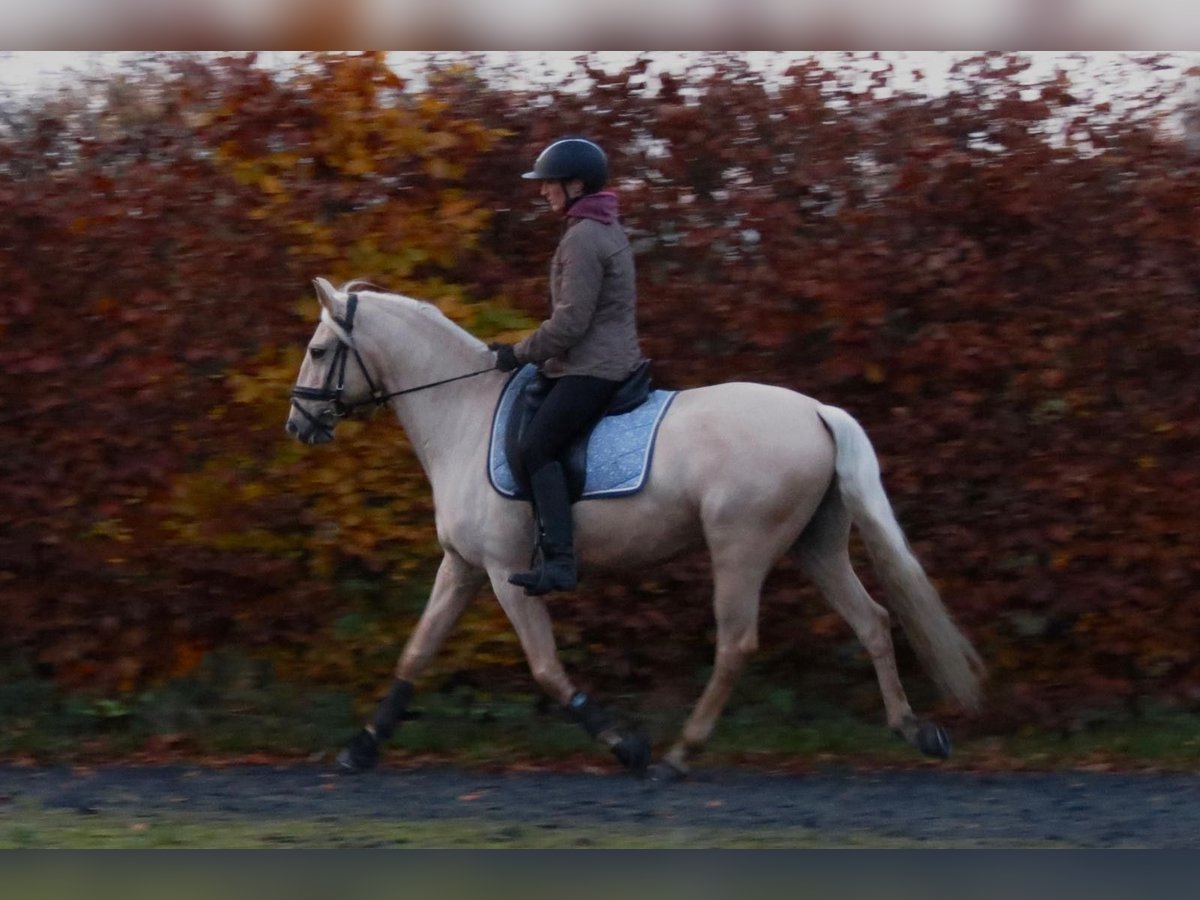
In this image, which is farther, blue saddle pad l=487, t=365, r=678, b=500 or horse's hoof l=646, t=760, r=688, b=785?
horse's hoof l=646, t=760, r=688, b=785

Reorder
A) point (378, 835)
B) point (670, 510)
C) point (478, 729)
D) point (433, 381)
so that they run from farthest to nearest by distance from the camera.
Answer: point (478, 729)
point (433, 381)
point (670, 510)
point (378, 835)

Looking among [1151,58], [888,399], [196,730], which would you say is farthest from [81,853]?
[1151,58]

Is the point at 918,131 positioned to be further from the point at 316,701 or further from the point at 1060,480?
the point at 316,701

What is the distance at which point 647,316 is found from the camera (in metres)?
8.38

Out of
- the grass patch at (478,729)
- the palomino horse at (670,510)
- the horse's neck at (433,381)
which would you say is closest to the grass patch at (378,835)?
the palomino horse at (670,510)

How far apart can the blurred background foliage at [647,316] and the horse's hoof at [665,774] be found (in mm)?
945

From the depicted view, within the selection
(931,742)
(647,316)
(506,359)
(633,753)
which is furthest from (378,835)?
(647,316)

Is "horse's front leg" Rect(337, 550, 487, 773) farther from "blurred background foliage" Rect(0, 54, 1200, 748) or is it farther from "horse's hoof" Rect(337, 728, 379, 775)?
"blurred background foliage" Rect(0, 54, 1200, 748)

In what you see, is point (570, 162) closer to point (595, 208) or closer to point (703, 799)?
point (595, 208)

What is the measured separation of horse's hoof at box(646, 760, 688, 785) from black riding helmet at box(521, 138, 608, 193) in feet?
8.66

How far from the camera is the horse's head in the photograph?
7.68 metres

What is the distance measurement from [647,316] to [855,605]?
179 cm

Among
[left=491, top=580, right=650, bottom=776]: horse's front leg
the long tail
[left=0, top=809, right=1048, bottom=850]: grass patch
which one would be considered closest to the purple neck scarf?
the long tail

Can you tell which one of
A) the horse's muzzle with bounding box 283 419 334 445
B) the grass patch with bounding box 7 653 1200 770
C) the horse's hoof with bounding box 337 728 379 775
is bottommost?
the grass patch with bounding box 7 653 1200 770
